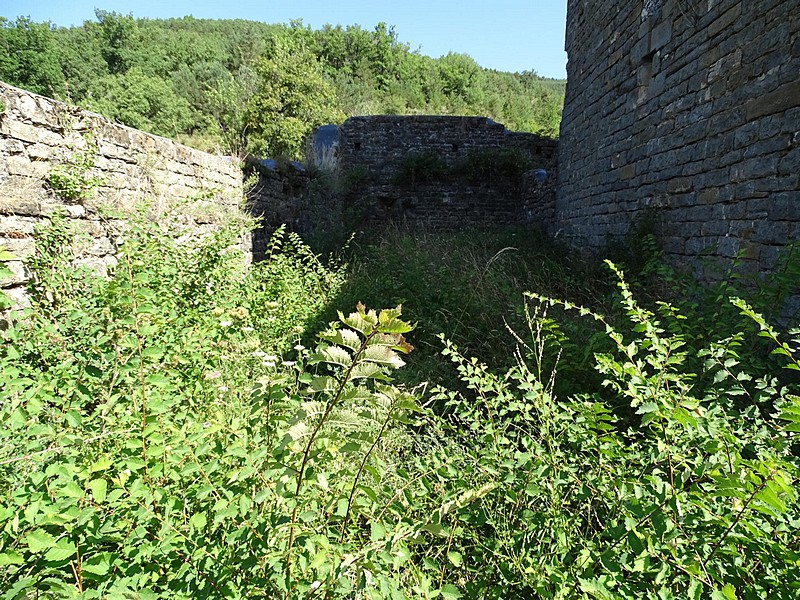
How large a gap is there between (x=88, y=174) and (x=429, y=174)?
8596mm

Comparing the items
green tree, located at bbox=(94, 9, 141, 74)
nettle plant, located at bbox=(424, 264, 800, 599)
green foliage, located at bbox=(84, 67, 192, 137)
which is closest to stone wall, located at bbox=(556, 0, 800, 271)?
nettle plant, located at bbox=(424, 264, 800, 599)

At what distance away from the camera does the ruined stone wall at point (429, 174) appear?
11203mm

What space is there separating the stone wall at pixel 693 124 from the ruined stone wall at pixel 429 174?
4322 millimetres

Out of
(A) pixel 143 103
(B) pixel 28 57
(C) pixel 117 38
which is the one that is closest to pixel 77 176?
(A) pixel 143 103

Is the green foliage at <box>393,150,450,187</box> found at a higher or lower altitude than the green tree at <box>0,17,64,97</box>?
lower

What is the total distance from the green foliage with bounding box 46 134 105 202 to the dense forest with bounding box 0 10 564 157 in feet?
51.7

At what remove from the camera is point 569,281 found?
5.18m

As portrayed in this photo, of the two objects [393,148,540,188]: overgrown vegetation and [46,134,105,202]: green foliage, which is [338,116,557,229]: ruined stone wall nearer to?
[393,148,540,188]: overgrown vegetation

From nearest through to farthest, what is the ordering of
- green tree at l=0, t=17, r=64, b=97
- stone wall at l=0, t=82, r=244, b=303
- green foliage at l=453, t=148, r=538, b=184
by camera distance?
stone wall at l=0, t=82, r=244, b=303 → green foliage at l=453, t=148, r=538, b=184 → green tree at l=0, t=17, r=64, b=97

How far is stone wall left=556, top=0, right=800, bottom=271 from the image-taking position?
3381mm

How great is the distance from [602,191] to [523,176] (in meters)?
4.64

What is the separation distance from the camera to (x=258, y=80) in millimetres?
21953

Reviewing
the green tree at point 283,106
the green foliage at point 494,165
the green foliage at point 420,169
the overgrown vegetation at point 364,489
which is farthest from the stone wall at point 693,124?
the green tree at point 283,106

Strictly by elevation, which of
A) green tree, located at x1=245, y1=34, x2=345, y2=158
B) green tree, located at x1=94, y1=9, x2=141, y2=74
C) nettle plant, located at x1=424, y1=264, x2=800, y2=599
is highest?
green tree, located at x1=94, y1=9, x2=141, y2=74
